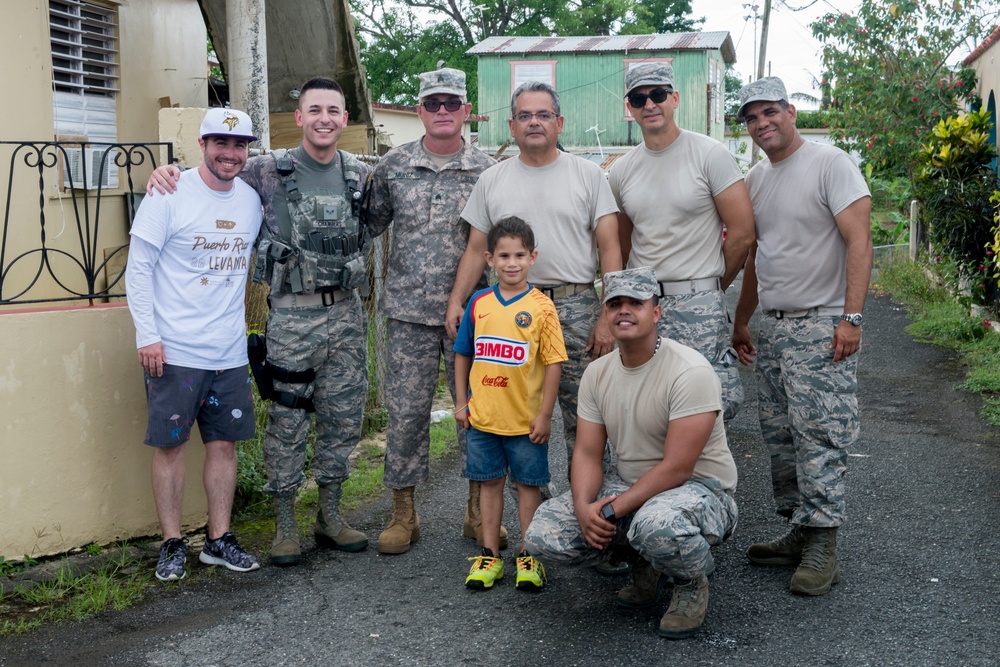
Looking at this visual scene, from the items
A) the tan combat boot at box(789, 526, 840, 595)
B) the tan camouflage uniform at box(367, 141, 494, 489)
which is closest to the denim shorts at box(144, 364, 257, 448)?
the tan camouflage uniform at box(367, 141, 494, 489)

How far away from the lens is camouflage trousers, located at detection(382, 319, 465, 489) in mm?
4887

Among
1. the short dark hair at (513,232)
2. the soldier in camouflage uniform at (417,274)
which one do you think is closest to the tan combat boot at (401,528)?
the soldier in camouflage uniform at (417,274)

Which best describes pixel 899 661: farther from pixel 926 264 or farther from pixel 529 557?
pixel 926 264

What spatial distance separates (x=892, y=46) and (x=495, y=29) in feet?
73.8

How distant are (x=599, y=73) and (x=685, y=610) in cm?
2443

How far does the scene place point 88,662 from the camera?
3627 mm

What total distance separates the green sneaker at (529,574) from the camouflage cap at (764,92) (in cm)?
209

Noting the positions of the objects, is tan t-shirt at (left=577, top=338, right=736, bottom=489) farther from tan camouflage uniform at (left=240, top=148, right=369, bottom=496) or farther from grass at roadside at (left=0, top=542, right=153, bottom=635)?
grass at roadside at (left=0, top=542, right=153, bottom=635)

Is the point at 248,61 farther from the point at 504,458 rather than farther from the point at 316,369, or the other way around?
the point at 504,458

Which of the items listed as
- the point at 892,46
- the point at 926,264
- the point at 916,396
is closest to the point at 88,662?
the point at 916,396

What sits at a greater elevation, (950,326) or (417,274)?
(417,274)

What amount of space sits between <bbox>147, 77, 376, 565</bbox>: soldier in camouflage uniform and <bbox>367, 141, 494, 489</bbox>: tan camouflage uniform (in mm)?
188

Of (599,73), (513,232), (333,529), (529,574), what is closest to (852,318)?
(513,232)

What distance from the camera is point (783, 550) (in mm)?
4434
